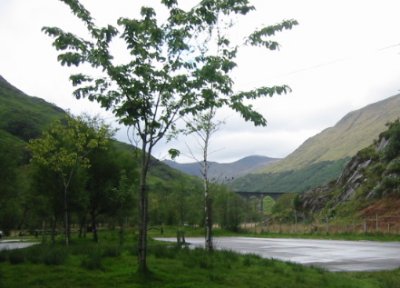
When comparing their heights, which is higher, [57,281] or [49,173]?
[49,173]

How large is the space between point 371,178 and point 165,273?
57956 millimetres

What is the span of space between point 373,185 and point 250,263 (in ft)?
171

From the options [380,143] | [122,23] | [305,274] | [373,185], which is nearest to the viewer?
[122,23]

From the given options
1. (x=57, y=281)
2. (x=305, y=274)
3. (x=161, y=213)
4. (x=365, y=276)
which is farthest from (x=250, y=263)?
(x=161, y=213)

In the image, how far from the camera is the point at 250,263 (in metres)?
15.3

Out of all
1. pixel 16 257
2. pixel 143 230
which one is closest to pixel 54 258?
pixel 16 257

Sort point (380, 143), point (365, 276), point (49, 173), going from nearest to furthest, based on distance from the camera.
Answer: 1. point (365, 276)
2. point (49, 173)
3. point (380, 143)

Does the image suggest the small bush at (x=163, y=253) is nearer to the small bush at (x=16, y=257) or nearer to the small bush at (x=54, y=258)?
the small bush at (x=54, y=258)

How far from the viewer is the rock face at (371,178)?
58688 mm

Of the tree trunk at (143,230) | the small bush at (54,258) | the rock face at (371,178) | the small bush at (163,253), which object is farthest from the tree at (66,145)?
the rock face at (371,178)

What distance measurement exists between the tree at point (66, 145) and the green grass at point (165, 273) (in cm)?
1013

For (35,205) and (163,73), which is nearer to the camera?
(163,73)

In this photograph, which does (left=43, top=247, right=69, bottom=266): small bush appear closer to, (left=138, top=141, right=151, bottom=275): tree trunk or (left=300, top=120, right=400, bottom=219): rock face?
(left=138, top=141, right=151, bottom=275): tree trunk

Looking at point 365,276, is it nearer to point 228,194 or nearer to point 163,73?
point 163,73
